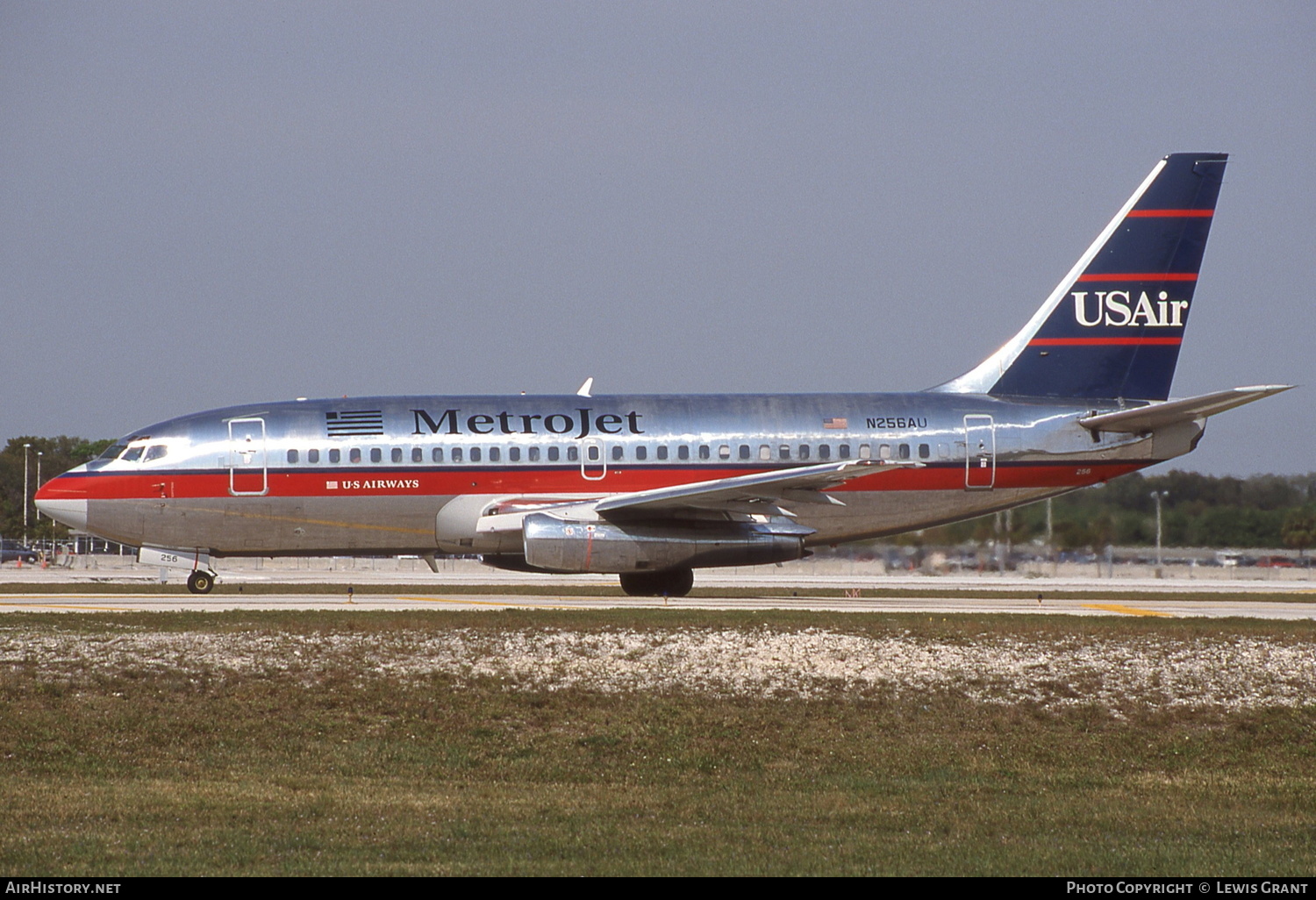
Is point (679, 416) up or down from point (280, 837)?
up

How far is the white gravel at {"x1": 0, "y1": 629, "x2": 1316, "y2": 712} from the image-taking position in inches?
624

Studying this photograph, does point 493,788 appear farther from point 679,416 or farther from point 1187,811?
point 679,416

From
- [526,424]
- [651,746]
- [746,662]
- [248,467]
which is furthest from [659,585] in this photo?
[651,746]

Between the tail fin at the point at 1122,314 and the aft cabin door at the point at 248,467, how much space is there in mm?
14530

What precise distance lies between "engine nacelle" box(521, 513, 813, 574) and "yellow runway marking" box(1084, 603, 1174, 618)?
6.04 metres

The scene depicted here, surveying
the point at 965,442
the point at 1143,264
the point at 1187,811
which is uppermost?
the point at 1143,264

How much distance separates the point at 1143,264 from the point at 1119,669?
1537cm

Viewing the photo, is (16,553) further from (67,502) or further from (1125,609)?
(1125,609)

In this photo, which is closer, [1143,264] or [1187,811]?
[1187,811]

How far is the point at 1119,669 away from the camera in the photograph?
16828 mm

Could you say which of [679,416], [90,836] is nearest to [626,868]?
[90,836]

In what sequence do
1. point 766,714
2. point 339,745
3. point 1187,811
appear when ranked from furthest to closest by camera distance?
point 766,714 < point 339,745 < point 1187,811
